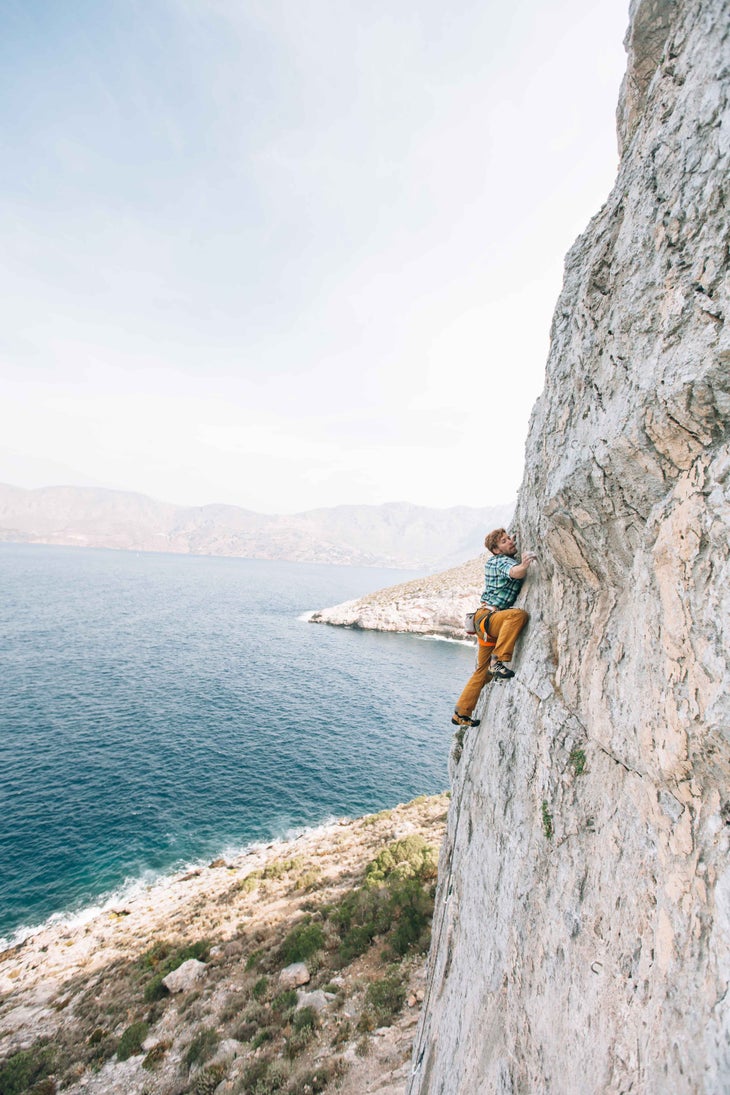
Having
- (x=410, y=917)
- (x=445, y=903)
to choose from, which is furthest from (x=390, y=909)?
(x=445, y=903)

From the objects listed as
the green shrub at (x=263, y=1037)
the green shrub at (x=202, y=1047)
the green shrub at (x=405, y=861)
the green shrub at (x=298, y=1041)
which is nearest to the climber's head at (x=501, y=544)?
the green shrub at (x=298, y=1041)

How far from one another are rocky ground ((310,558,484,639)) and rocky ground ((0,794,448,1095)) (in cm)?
7091

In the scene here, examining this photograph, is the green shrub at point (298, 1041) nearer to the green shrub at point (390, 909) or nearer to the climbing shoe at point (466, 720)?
the green shrub at point (390, 909)

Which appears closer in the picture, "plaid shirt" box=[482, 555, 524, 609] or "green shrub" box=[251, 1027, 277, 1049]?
"plaid shirt" box=[482, 555, 524, 609]

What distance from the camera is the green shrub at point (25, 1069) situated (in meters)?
13.1

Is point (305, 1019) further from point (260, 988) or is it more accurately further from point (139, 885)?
point (139, 885)

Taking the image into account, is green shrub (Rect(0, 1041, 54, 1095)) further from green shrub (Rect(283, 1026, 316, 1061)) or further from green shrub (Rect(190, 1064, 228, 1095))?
green shrub (Rect(283, 1026, 316, 1061))

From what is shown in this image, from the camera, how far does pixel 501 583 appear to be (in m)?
9.11

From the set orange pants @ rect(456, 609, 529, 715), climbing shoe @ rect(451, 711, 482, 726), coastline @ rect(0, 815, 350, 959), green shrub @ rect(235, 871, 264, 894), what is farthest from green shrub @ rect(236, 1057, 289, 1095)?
coastline @ rect(0, 815, 350, 959)

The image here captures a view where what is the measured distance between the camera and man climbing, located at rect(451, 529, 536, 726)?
8.66 m

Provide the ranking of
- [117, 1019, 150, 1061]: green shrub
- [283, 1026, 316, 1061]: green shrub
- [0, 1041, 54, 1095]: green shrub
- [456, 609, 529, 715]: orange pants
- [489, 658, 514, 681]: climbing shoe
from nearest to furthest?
[489, 658, 514, 681]: climbing shoe → [456, 609, 529, 715]: orange pants → [283, 1026, 316, 1061]: green shrub → [0, 1041, 54, 1095]: green shrub → [117, 1019, 150, 1061]: green shrub

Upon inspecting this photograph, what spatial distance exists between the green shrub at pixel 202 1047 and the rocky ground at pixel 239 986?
0.13ft

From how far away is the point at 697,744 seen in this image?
4.05 meters

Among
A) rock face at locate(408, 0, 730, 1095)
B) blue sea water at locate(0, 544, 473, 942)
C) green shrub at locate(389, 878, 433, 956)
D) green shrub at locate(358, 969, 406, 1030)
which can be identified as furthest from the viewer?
blue sea water at locate(0, 544, 473, 942)
